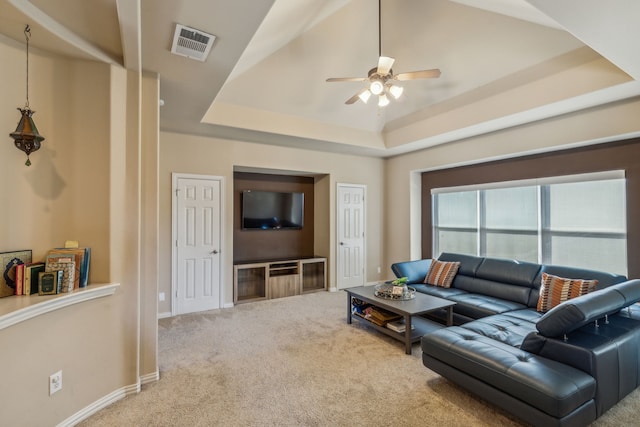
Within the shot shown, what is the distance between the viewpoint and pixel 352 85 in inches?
179

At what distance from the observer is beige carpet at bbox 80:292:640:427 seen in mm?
2166

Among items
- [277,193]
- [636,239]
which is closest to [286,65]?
[277,193]

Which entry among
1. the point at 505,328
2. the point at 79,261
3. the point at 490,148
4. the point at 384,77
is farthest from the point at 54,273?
the point at 490,148

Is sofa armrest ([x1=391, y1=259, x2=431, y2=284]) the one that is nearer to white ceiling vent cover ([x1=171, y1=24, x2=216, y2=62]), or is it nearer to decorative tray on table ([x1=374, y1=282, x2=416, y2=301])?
decorative tray on table ([x1=374, y1=282, x2=416, y2=301])

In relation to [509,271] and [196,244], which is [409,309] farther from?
[196,244]

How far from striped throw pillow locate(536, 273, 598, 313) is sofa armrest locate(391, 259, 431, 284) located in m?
1.62

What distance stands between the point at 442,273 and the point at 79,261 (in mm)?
4238

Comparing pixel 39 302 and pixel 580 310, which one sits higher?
pixel 39 302

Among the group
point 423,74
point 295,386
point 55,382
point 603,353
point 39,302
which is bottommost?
point 295,386

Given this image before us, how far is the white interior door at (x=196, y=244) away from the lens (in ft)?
14.7

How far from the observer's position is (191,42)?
7.61 feet

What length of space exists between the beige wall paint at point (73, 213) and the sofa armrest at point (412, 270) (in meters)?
3.33

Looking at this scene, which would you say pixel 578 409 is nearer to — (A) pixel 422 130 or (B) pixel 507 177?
(B) pixel 507 177

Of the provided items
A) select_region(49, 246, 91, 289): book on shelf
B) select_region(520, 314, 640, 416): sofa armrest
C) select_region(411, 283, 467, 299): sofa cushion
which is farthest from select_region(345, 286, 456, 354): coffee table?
select_region(49, 246, 91, 289): book on shelf
